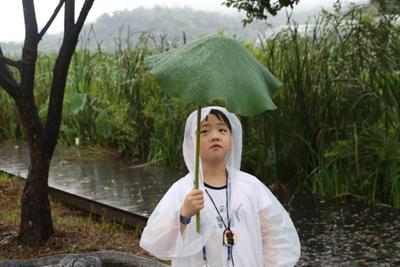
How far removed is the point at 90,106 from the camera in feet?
33.6

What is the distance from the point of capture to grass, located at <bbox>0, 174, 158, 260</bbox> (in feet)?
17.8

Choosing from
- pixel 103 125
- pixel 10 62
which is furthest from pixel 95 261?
pixel 103 125

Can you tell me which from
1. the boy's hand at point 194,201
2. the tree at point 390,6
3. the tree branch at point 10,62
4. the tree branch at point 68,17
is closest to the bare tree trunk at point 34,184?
the tree branch at point 10,62

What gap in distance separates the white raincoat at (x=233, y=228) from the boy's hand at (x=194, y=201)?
10cm

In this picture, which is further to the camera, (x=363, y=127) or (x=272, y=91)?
(x=363, y=127)

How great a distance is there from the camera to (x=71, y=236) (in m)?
5.73

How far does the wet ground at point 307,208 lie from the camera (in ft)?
16.3

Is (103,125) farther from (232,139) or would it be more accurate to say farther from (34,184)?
(232,139)

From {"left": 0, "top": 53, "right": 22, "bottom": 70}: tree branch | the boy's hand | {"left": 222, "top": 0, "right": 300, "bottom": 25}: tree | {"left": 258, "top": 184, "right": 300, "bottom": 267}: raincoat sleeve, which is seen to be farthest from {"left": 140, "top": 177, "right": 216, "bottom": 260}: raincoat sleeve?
{"left": 0, "top": 53, "right": 22, "bottom": 70}: tree branch

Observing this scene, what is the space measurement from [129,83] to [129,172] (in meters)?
1.46

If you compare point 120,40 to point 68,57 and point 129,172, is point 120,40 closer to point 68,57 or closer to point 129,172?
point 129,172

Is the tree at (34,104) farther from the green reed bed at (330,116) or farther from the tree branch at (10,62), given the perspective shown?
the green reed bed at (330,116)

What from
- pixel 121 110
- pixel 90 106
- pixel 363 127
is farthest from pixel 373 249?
pixel 90 106

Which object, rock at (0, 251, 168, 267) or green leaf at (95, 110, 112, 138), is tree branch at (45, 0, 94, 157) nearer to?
rock at (0, 251, 168, 267)
